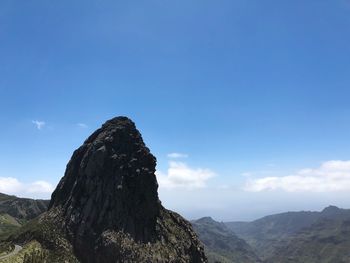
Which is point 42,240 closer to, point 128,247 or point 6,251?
point 6,251

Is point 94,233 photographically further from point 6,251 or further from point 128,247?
point 6,251

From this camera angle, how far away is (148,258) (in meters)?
196

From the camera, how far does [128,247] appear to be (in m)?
197

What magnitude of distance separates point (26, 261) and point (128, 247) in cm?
4589

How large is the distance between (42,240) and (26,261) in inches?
1004

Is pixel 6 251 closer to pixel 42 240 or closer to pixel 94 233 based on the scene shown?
pixel 42 240

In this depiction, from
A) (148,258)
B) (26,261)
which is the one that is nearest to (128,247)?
(148,258)

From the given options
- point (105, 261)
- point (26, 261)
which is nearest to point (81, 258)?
point (105, 261)

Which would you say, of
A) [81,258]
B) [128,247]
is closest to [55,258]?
[81,258]

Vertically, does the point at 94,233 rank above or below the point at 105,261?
above

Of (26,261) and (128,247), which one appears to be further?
(128,247)

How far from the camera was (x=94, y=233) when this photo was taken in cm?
19912

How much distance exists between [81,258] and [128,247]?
22.4 metres

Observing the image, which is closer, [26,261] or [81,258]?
[26,261]
